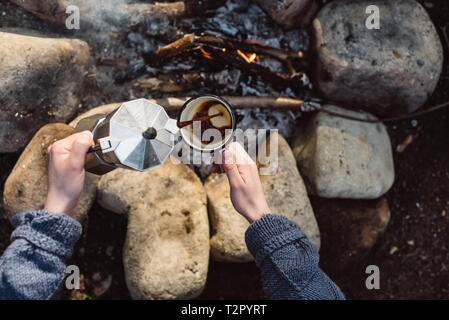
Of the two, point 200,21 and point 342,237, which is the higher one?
point 200,21

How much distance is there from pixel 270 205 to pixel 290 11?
4.96 feet

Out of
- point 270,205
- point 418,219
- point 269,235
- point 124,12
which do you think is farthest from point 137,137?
point 418,219

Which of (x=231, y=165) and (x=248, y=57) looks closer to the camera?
(x=231, y=165)

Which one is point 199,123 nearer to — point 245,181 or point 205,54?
point 245,181

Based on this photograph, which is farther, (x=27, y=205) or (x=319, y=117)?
(x=319, y=117)

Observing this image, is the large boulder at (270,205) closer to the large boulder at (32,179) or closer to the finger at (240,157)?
the finger at (240,157)

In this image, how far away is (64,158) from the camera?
1.84m

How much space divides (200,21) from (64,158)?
1.59m

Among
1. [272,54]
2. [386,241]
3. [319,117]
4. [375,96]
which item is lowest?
[386,241]

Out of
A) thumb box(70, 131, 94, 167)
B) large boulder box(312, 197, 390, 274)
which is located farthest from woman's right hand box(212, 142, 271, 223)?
large boulder box(312, 197, 390, 274)

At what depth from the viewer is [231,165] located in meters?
1.98

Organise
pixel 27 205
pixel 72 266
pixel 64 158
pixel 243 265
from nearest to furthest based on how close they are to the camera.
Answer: pixel 64 158 < pixel 27 205 < pixel 72 266 < pixel 243 265

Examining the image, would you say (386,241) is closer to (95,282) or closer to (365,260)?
(365,260)

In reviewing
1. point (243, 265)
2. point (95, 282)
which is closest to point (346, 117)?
point (243, 265)
